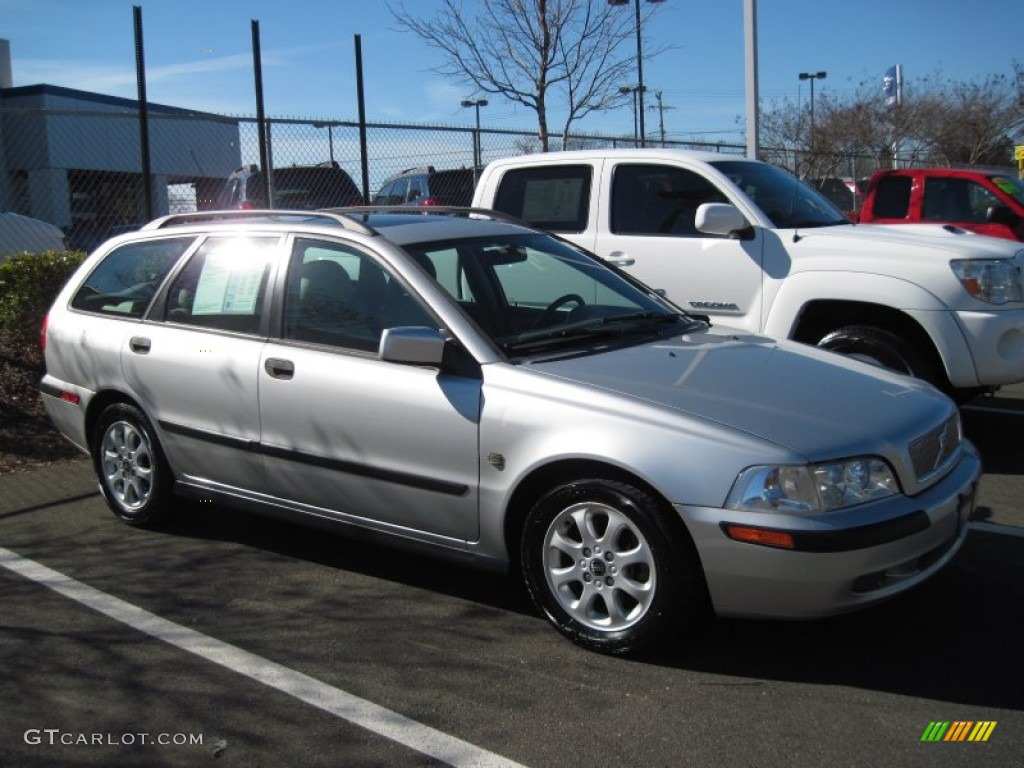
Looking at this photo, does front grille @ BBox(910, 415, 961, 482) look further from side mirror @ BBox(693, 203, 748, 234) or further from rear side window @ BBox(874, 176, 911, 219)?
rear side window @ BBox(874, 176, 911, 219)

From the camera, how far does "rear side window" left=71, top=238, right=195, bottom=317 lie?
18.2 feet

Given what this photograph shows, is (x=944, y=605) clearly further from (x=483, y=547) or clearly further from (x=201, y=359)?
(x=201, y=359)

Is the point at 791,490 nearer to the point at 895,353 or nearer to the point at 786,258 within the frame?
the point at 895,353

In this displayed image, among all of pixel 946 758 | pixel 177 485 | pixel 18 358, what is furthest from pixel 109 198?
pixel 946 758

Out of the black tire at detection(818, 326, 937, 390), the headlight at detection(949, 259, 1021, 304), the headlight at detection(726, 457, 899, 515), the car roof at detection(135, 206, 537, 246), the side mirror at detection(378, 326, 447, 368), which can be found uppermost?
the car roof at detection(135, 206, 537, 246)

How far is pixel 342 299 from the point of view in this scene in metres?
4.74

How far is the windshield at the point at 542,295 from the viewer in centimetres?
448

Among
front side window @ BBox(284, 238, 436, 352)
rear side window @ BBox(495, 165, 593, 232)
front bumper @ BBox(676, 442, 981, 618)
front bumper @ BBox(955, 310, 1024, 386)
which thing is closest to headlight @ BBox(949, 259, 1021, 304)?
front bumper @ BBox(955, 310, 1024, 386)

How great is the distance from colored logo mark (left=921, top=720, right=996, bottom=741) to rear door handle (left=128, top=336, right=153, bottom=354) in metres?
3.95

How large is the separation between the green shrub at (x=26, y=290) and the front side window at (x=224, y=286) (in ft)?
13.6

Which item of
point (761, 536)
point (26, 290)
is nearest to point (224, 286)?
point (761, 536)

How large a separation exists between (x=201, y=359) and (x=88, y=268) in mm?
1434

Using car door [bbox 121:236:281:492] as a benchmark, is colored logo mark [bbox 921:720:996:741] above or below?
below

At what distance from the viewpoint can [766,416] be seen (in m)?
3.69
